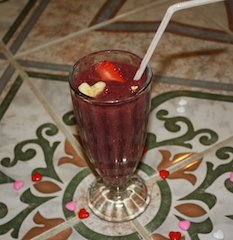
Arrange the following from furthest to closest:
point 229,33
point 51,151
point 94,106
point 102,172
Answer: point 229,33
point 51,151
point 102,172
point 94,106

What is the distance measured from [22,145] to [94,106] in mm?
288

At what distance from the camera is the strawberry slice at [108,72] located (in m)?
0.66

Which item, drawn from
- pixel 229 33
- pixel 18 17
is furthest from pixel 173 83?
pixel 18 17

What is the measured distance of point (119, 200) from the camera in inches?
31.0

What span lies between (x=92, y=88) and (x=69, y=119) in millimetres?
277

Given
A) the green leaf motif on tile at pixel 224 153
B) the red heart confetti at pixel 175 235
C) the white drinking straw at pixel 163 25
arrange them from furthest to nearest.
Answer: the green leaf motif on tile at pixel 224 153 < the red heart confetti at pixel 175 235 < the white drinking straw at pixel 163 25

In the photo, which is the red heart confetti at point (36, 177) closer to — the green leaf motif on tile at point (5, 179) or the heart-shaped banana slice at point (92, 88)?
the green leaf motif on tile at point (5, 179)

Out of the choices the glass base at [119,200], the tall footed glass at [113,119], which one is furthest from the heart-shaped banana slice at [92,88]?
the glass base at [119,200]

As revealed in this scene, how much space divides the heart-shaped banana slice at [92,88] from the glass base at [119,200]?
21 cm

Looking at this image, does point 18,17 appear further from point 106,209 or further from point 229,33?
point 106,209

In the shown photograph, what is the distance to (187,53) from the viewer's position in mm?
1051

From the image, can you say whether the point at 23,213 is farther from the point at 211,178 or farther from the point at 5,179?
the point at 211,178

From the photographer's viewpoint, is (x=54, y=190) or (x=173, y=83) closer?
(x=54, y=190)

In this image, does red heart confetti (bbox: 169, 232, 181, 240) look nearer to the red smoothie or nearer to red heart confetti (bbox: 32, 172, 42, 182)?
the red smoothie
